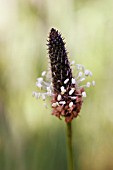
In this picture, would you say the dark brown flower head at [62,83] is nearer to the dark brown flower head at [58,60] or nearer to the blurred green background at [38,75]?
the dark brown flower head at [58,60]

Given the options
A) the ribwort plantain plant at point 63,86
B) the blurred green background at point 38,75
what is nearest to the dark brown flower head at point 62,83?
the ribwort plantain plant at point 63,86

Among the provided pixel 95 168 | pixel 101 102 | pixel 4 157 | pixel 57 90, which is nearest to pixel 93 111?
pixel 101 102

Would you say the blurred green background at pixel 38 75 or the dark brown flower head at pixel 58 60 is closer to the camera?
the dark brown flower head at pixel 58 60

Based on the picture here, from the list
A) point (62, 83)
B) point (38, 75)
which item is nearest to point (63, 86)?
point (62, 83)

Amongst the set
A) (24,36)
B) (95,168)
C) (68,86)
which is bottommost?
(95,168)

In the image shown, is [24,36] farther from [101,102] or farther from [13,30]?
[101,102]

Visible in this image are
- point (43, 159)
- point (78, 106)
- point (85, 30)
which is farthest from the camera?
point (85, 30)

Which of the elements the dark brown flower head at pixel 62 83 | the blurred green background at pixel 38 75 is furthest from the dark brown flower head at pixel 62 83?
A: the blurred green background at pixel 38 75

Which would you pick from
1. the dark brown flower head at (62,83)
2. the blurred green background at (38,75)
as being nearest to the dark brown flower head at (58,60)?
the dark brown flower head at (62,83)

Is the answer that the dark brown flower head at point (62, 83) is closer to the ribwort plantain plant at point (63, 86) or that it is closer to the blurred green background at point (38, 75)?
the ribwort plantain plant at point (63, 86)
